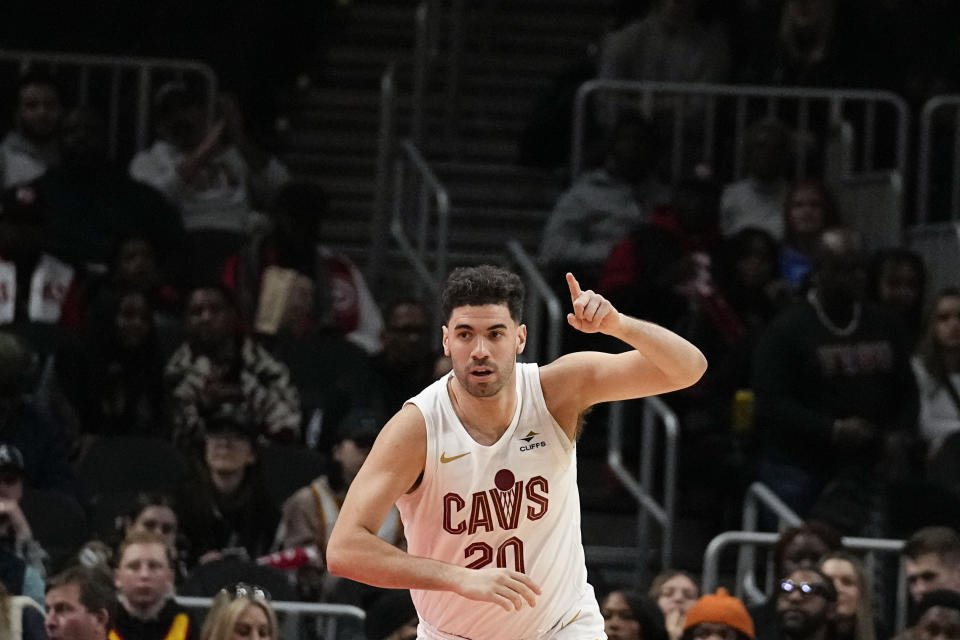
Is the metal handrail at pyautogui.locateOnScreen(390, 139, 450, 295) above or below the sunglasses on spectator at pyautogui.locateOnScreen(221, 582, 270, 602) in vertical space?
above

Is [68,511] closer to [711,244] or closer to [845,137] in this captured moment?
[711,244]

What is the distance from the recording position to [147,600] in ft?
29.9

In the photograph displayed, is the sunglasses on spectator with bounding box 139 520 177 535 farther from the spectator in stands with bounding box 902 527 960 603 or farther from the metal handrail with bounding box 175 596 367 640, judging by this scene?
the spectator in stands with bounding box 902 527 960 603

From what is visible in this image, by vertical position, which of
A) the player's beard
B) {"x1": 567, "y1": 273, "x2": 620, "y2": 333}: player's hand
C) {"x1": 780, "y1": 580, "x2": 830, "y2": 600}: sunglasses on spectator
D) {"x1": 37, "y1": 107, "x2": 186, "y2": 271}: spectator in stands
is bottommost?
{"x1": 780, "y1": 580, "x2": 830, "y2": 600}: sunglasses on spectator

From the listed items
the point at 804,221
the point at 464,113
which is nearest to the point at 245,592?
the point at 804,221

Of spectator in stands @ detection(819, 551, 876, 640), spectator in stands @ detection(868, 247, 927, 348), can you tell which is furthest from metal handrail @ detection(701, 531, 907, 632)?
spectator in stands @ detection(868, 247, 927, 348)

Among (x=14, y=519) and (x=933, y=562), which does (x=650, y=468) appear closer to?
(x=933, y=562)

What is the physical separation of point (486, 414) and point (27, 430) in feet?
14.1

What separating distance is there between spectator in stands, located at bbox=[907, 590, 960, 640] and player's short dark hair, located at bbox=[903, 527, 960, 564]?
0.61 m

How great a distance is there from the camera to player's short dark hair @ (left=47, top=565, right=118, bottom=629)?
8.62 metres

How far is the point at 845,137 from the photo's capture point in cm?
1316

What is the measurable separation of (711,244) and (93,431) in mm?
3830

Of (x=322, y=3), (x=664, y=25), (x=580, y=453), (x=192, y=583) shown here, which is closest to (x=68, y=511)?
(x=192, y=583)

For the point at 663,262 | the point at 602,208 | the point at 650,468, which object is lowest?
the point at 650,468
